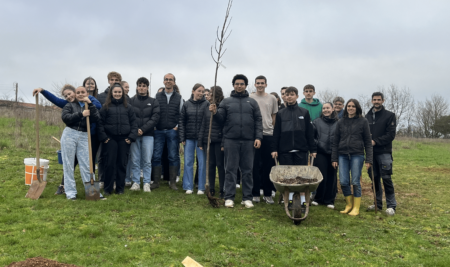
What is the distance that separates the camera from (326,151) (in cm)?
599

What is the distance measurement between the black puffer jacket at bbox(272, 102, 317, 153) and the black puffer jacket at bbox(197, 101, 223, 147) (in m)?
1.01

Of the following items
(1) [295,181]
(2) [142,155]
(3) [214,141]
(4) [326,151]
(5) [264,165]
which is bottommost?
(1) [295,181]

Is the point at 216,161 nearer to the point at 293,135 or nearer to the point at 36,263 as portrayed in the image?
the point at 293,135

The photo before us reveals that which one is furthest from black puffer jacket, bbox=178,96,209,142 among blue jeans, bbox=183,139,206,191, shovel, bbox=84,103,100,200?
shovel, bbox=84,103,100,200

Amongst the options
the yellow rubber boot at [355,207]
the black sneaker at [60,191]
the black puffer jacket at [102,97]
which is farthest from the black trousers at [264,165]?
the black sneaker at [60,191]

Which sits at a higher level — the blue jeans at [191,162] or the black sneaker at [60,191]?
the blue jeans at [191,162]

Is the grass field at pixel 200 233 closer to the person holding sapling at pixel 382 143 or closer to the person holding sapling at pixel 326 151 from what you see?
the person holding sapling at pixel 326 151

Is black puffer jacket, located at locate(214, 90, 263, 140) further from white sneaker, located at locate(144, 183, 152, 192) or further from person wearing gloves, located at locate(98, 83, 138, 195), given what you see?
white sneaker, located at locate(144, 183, 152, 192)

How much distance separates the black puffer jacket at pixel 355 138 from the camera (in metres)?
5.41

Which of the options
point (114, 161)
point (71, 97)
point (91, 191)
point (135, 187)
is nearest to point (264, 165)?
point (135, 187)

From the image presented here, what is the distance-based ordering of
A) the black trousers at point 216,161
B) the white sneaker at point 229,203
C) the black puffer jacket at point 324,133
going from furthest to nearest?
the black trousers at point 216,161 < the black puffer jacket at point 324,133 < the white sneaker at point 229,203

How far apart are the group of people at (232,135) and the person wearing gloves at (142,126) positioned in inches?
0.8

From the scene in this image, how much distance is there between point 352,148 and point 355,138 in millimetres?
172

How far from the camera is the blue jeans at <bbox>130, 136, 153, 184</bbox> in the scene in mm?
6379
